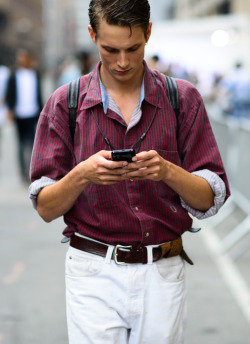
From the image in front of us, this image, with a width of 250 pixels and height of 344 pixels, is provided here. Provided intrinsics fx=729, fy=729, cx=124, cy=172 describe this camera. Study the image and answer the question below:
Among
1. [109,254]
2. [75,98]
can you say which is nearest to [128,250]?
[109,254]

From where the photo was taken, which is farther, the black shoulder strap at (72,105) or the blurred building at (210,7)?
the blurred building at (210,7)

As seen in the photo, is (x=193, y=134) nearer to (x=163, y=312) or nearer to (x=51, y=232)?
(x=163, y=312)

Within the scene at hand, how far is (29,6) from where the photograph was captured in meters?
116

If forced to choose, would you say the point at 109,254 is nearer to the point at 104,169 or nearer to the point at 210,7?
the point at 104,169

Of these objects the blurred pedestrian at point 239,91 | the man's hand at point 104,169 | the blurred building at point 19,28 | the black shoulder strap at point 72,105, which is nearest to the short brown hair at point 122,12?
the black shoulder strap at point 72,105

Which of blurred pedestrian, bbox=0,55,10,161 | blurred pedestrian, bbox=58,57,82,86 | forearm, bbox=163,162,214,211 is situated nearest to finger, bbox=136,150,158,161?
forearm, bbox=163,162,214,211

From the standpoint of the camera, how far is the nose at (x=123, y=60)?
243cm

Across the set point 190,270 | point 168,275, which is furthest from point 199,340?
point 168,275

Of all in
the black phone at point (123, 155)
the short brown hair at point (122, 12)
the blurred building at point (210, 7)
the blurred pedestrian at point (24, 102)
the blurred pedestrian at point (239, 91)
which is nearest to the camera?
the black phone at point (123, 155)

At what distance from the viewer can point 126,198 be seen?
261 cm

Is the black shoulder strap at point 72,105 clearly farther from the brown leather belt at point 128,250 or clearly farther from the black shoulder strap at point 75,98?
the brown leather belt at point 128,250

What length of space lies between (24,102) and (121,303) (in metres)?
8.55

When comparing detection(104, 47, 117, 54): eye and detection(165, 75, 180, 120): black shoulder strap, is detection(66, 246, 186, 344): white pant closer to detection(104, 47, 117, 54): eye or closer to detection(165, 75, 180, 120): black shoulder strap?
detection(165, 75, 180, 120): black shoulder strap

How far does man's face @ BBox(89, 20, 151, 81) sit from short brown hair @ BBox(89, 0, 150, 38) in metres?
0.02
